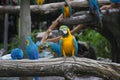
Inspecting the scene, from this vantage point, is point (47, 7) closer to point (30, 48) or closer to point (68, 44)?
point (30, 48)

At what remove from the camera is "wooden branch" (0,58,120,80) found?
2.80 meters

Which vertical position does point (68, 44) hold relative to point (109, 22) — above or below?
above

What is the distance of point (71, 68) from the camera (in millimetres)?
2781

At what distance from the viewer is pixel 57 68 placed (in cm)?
279

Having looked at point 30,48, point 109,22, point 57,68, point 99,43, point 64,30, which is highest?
point 64,30

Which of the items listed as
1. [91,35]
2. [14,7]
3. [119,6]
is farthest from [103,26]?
[91,35]

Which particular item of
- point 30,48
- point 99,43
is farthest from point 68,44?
point 99,43

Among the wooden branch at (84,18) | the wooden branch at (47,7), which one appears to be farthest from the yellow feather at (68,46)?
the wooden branch at (47,7)

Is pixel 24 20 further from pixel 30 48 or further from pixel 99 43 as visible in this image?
pixel 99 43

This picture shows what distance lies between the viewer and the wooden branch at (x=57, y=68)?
Result: 280 cm

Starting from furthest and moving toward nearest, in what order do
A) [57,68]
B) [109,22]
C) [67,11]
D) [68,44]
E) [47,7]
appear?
1. [47,7]
2. [67,11]
3. [109,22]
4. [68,44]
5. [57,68]

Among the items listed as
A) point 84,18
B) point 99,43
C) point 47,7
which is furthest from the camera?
point 99,43

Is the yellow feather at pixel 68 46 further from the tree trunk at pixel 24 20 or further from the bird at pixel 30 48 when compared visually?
the tree trunk at pixel 24 20

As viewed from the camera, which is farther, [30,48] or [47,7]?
[47,7]
